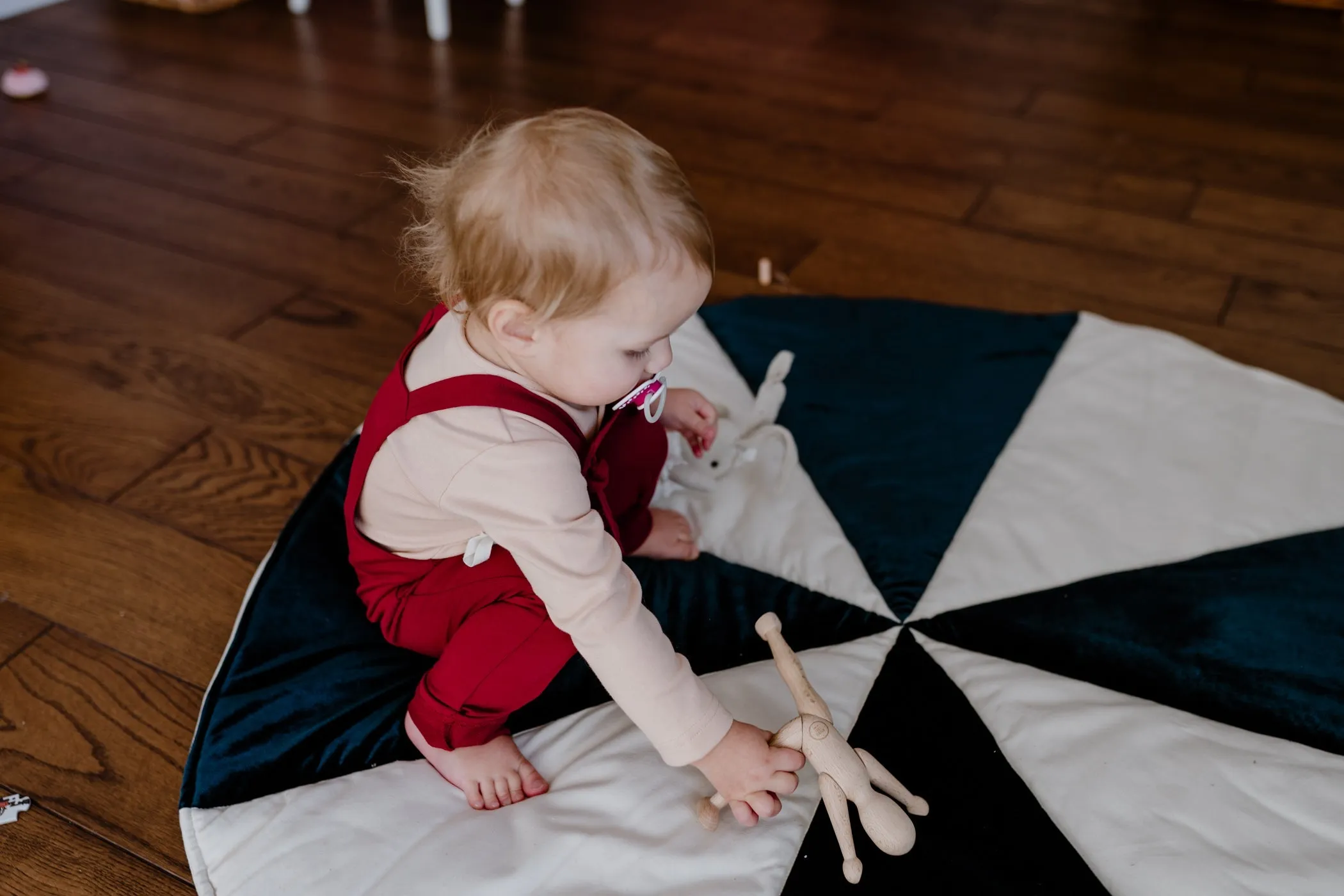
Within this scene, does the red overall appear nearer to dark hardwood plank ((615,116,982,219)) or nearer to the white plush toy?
the white plush toy

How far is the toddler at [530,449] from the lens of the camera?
2.27 ft

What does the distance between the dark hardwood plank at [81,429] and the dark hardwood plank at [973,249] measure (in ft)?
2.64

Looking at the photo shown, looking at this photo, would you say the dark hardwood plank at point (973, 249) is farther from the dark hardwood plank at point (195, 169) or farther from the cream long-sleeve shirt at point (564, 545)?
the cream long-sleeve shirt at point (564, 545)

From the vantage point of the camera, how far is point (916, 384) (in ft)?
3.98

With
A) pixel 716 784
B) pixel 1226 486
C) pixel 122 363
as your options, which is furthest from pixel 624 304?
pixel 122 363

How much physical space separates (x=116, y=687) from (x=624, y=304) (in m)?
0.57

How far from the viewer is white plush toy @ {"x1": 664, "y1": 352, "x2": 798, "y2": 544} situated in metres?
1.07

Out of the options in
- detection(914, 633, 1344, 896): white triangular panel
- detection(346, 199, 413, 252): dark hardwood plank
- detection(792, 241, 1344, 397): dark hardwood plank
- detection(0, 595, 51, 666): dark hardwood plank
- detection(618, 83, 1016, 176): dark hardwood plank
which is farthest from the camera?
detection(618, 83, 1016, 176): dark hardwood plank

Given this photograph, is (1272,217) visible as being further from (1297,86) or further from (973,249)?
(1297,86)

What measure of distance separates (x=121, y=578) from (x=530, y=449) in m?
0.54

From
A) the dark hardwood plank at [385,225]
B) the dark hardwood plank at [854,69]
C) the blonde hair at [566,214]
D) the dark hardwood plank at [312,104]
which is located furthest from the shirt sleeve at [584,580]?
the dark hardwood plank at [854,69]

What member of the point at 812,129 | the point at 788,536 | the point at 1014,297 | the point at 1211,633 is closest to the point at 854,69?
the point at 812,129

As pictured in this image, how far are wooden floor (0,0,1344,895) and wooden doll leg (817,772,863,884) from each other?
0.46 meters

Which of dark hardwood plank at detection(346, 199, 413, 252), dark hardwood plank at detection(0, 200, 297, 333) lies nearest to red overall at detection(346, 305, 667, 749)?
dark hardwood plank at detection(0, 200, 297, 333)
